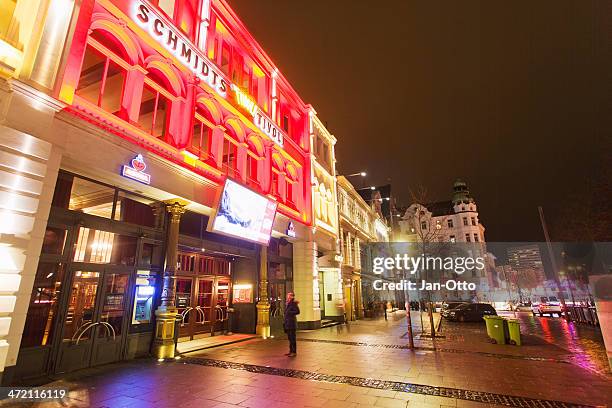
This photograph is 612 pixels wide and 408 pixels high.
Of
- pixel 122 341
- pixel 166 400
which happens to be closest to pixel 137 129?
pixel 122 341

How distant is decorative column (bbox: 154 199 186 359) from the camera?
949 centimetres

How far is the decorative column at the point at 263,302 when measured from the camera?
46.8 ft

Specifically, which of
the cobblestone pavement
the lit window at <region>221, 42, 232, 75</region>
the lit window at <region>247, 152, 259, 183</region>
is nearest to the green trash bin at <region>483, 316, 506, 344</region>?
the cobblestone pavement

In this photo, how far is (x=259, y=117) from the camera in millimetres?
15461

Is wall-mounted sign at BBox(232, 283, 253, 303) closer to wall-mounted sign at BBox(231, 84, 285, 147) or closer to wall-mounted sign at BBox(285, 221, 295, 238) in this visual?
wall-mounted sign at BBox(285, 221, 295, 238)

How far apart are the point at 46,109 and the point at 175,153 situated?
379cm

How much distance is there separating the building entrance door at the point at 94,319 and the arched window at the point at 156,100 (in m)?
4.65

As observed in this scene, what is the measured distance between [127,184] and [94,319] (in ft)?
12.5

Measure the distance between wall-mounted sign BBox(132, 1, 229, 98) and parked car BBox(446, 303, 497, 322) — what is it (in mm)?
22982

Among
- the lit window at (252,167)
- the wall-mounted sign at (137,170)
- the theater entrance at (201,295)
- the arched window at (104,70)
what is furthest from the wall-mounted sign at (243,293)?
the arched window at (104,70)

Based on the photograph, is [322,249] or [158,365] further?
[322,249]

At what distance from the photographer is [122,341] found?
356 inches

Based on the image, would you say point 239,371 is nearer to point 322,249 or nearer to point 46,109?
point 46,109

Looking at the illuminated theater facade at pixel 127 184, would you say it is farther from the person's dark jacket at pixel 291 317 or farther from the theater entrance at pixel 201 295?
the person's dark jacket at pixel 291 317
